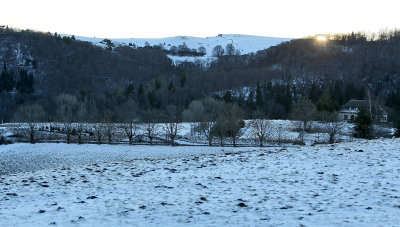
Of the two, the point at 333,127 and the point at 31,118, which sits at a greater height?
the point at 31,118

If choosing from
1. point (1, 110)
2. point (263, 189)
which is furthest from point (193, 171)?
point (1, 110)

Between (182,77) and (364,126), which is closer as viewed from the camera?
(364,126)

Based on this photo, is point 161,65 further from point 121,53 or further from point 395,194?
point 395,194

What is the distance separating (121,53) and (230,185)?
16041 centimetres

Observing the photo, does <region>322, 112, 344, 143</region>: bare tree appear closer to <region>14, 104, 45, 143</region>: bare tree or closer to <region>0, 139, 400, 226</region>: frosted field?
<region>0, 139, 400, 226</region>: frosted field

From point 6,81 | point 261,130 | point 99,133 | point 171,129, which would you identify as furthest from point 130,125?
point 6,81

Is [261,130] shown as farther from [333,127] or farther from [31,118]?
[31,118]

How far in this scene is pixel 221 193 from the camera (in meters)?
9.65

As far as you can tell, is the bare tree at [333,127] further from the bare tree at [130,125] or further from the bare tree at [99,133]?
the bare tree at [99,133]

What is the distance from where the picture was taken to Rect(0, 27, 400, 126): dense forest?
259 ft

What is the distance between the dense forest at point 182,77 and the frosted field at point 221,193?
134 feet

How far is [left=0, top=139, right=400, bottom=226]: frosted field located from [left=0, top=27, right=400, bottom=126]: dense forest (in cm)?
4078

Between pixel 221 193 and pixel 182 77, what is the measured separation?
103 meters

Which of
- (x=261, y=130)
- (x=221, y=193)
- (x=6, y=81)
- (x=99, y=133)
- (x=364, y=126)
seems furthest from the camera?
(x=6, y=81)
